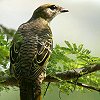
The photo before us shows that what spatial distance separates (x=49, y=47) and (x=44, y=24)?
137 centimetres

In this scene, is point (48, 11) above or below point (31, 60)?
→ above

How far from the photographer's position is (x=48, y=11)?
8.14 meters

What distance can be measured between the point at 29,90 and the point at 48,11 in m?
3.26

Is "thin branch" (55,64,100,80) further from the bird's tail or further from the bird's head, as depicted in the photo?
the bird's head

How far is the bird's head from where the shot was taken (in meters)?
8.00

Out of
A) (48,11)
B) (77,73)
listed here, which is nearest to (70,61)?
(77,73)

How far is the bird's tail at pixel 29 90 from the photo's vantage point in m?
5.00

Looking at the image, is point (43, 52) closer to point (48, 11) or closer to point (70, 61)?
point (70, 61)

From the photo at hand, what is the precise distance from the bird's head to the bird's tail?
2.83m

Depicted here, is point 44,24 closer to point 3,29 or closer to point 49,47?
point 49,47

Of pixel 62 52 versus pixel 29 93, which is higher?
pixel 62 52

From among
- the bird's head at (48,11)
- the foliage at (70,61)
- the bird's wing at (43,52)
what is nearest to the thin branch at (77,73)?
the foliage at (70,61)

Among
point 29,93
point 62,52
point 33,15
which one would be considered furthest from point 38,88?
point 33,15

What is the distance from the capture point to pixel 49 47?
18.5 feet
